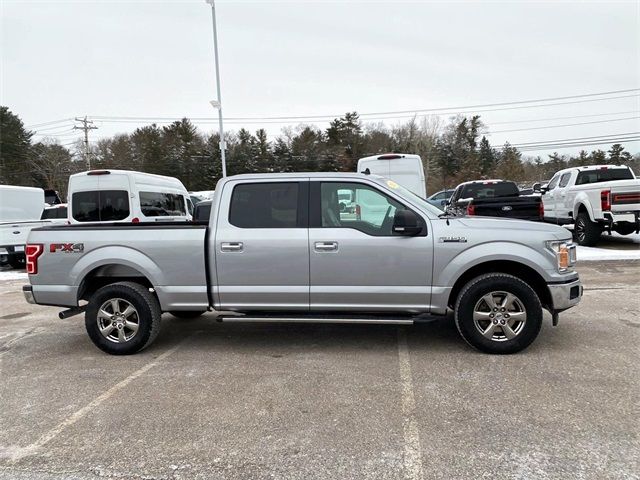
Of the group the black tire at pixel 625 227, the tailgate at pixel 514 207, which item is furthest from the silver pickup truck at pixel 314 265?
the black tire at pixel 625 227

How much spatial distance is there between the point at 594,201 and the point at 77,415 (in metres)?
12.3

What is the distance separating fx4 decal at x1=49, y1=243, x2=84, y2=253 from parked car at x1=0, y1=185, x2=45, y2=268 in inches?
407

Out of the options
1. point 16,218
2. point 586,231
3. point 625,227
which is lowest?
point 586,231

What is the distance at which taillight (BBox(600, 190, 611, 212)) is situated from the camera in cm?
1130

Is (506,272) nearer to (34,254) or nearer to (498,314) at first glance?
(498,314)

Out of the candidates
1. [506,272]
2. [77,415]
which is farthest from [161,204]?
[506,272]

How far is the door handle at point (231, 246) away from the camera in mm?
4867

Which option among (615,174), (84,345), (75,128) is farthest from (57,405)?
(75,128)

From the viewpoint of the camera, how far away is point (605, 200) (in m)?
11.4

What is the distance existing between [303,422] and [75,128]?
62499 millimetres

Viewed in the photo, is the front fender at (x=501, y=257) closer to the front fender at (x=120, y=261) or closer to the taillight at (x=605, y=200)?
the front fender at (x=120, y=261)

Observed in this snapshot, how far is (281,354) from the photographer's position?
4965 millimetres

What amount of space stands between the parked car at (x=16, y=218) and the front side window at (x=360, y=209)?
1241 centimetres

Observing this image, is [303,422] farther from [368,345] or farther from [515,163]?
[515,163]
